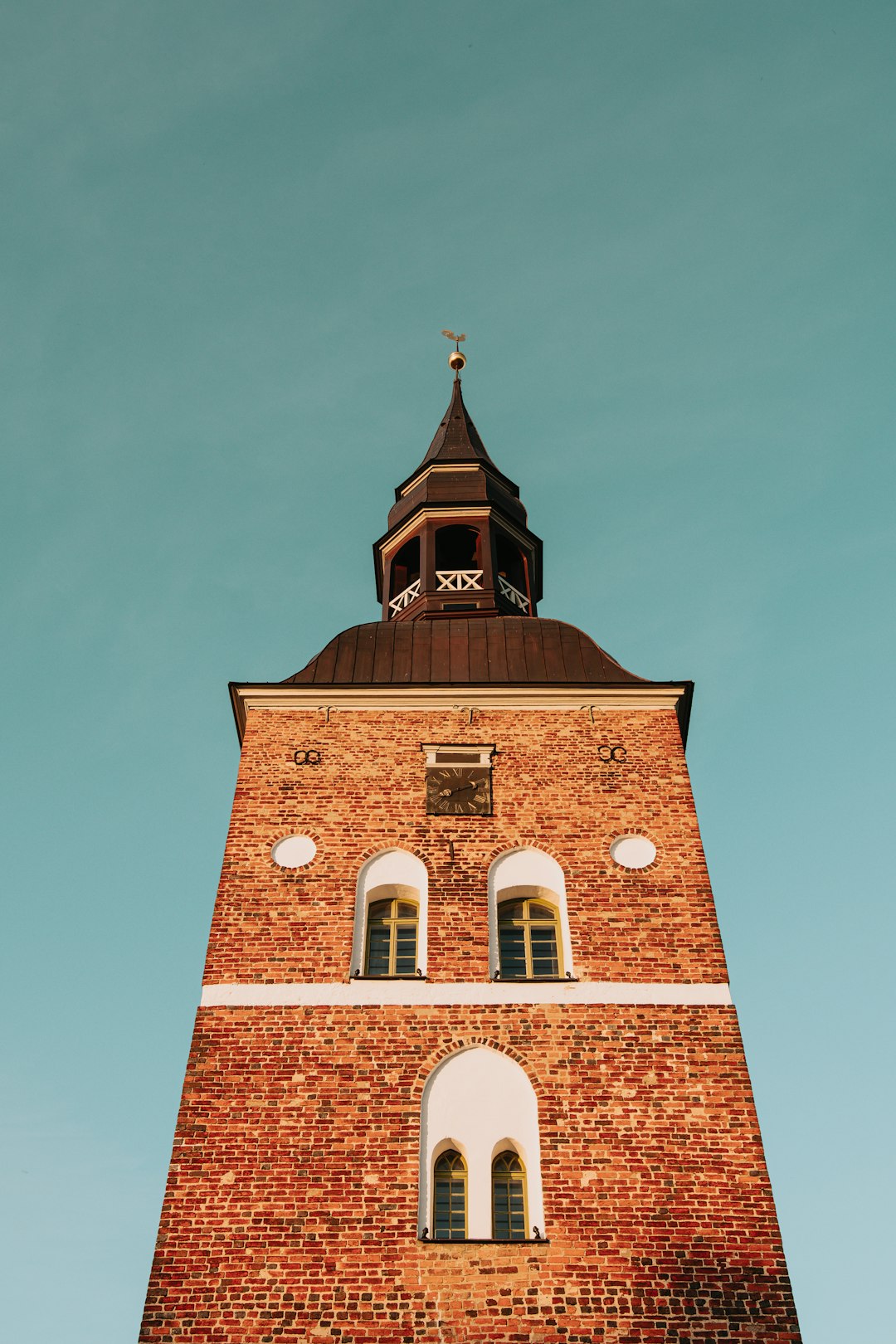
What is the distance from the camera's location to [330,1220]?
11.1 meters

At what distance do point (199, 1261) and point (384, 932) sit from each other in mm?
3719

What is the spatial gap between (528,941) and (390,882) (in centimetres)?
147

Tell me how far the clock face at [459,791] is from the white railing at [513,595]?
571 centimetres

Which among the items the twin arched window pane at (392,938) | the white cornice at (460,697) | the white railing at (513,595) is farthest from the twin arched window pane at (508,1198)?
the white railing at (513,595)

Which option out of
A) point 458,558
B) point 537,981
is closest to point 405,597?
point 458,558

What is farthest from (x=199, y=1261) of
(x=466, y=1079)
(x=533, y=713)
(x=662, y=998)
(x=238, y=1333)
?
(x=533, y=713)

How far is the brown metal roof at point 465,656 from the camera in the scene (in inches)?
665

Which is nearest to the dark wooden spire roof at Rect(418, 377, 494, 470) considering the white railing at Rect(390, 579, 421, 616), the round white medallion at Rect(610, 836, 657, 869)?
the white railing at Rect(390, 579, 421, 616)

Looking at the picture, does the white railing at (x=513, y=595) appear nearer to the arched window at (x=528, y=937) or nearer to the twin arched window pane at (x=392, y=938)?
the arched window at (x=528, y=937)

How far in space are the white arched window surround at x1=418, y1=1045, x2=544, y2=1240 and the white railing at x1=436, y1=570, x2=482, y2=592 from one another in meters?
8.97

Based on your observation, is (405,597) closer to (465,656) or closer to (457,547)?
(457,547)

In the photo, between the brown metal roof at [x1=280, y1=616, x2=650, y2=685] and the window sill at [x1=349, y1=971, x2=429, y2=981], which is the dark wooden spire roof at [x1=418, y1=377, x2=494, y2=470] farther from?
the window sill at [x1=349, y1=971, x2=429, y2=981]

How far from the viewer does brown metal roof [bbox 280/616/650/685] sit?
16891 millimetres

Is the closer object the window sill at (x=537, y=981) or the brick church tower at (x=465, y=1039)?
the brick church tower at (x=465, y=1039)
